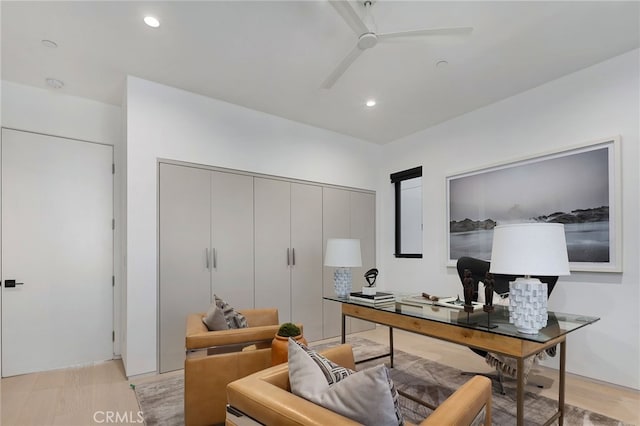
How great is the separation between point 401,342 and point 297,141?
2918mm

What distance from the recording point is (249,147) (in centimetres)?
396

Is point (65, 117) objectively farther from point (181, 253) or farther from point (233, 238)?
point (233, 238)

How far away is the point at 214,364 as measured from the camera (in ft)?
7.13

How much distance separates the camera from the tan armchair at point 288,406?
1087 millimetres

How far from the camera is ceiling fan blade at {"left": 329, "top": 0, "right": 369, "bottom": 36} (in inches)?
76.3

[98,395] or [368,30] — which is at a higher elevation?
[368,30]

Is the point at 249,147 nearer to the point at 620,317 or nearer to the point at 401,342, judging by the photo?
the point at 401,342

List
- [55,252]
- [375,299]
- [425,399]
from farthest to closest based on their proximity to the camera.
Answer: [55,252]
[375,299]
[425,399]

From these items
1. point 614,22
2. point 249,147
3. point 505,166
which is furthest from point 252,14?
point 505,166

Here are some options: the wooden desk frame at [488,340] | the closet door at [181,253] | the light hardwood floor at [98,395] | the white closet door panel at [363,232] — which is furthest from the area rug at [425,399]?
the white closet door panel at [363,232]

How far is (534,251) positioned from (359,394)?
4.18 feet

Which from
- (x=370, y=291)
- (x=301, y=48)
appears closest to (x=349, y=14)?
(x=301, y=48)

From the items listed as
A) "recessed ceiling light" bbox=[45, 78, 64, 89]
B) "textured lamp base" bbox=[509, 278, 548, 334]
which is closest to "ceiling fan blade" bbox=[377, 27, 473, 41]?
"textured lamp base" bbox=[509, 278, 548, 334]

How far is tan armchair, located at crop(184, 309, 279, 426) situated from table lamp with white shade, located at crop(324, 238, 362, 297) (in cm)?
105
